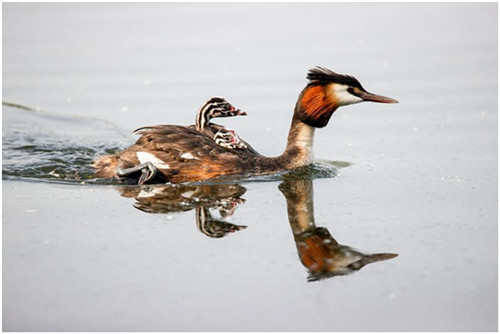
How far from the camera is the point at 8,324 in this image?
5.45m

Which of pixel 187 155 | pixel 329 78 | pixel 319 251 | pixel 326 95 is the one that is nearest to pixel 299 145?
pixel 326 95

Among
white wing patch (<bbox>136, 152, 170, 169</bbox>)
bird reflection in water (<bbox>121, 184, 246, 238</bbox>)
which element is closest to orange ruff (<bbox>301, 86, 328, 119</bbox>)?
bird reflection in water (<bbox>121, 184, 246, 238</bbox>)

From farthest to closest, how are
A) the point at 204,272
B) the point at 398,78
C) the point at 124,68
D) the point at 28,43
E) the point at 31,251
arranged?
the point at 28,43 → the point at 124,68 → the point at 398,78 → the point at 31,251 → the point at 204,272

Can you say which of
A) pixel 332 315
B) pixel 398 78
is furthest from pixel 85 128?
pixel 332 315

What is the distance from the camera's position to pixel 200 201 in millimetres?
7906

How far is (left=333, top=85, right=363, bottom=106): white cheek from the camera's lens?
8.94 meters

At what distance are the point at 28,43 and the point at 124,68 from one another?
255cm

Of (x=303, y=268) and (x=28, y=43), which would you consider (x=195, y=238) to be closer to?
(x=303, y=268)

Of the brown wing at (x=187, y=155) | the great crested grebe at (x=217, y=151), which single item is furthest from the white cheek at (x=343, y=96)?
the brown wing at (x=187, y=155)

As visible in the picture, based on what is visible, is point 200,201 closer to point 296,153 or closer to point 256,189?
point 256,189

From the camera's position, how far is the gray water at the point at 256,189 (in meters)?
5.63

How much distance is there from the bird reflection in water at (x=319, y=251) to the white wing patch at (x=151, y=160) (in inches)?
58.3

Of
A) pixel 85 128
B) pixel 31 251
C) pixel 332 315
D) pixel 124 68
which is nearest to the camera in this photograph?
pixel 332 315

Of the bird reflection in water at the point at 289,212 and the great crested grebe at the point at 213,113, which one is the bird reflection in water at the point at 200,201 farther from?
the great crested grebe at the point at 213,113
